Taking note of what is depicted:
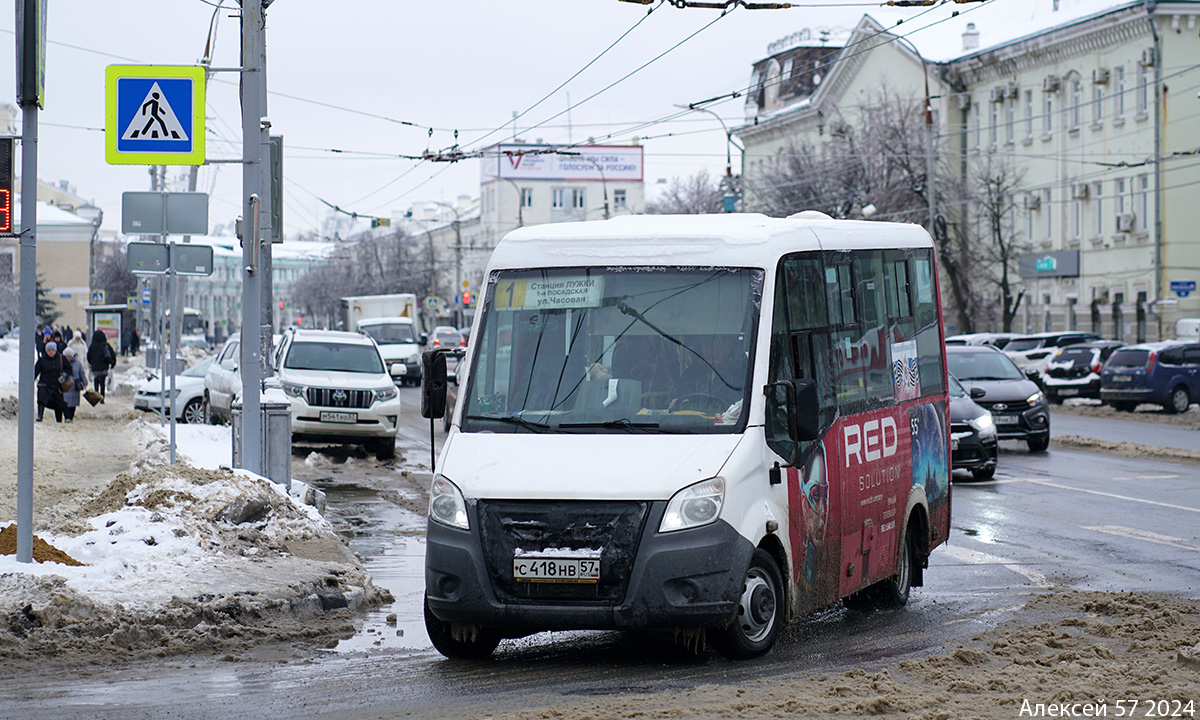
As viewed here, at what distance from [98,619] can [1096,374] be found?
3176 cm

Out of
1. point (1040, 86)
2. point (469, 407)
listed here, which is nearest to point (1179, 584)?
point (469, 407)

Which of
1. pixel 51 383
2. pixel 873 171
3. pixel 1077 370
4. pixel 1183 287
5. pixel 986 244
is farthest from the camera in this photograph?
pixel 986 244

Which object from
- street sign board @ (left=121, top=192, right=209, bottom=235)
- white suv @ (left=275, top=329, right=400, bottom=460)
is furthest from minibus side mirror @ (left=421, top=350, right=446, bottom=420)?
white suv @ (left=275, top=329, right=400, bottom=460)

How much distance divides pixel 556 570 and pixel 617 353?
50.3 inches

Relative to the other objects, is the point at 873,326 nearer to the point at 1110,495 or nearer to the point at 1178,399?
the point at 1110,495

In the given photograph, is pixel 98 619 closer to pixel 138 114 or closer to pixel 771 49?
pixel 138 114

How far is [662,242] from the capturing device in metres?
8.13

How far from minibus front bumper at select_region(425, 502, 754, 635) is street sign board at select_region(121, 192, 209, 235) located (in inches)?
393

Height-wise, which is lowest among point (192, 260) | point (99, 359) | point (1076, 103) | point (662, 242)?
point (99, 359)

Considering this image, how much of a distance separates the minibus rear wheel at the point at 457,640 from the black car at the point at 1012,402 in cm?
1522

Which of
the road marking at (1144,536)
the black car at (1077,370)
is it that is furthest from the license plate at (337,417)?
the black car at (1077,370)

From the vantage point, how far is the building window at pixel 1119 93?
1964 inches

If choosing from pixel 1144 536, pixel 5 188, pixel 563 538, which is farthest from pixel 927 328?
pixel 5 188

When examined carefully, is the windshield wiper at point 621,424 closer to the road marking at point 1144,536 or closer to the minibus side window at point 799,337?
the minibus side window at point 799,337
